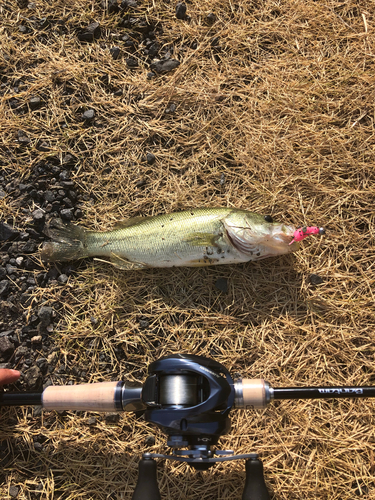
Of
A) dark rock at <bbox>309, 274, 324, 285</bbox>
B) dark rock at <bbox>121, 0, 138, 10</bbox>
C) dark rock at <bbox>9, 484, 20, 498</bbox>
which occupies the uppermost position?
dark rock at <bbox>121, 0, 138, 10</bbox>

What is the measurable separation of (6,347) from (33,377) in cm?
38

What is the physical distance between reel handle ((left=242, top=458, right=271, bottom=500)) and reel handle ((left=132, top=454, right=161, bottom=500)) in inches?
23.5

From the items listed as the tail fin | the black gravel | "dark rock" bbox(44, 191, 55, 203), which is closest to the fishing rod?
the black gravel

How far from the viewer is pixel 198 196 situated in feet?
11.6

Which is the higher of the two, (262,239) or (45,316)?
(262,239)

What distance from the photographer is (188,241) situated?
10.5ft

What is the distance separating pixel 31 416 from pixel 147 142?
9.09 ft

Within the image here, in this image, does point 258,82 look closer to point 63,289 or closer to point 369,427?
point 63,289

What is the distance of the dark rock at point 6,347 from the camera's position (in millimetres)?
3336

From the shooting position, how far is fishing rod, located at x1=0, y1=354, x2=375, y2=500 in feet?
6.96

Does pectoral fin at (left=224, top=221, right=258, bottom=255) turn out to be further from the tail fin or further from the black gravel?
the black gravel

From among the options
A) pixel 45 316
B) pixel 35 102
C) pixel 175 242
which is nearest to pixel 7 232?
pixel 45 316

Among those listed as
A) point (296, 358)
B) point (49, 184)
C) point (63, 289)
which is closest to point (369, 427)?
point (296, 358)

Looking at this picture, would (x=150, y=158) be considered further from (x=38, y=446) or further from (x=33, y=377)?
(x=38, y=446)
